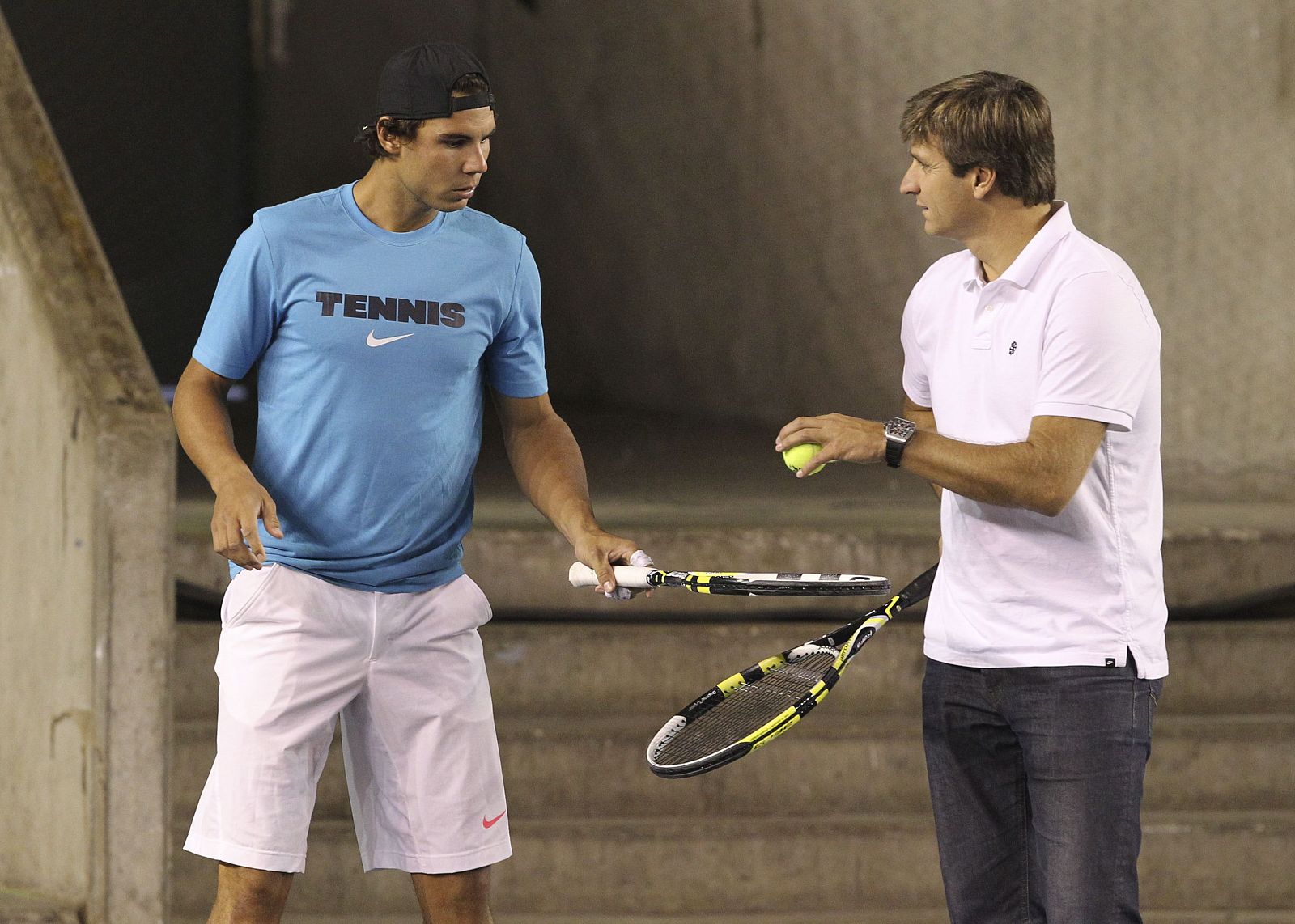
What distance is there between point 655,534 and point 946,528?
83.5 inches

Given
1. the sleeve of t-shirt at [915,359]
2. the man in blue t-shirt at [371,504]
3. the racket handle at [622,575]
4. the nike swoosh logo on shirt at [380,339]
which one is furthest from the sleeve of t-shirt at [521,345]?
the sleeve of t-shirt at [915,359]

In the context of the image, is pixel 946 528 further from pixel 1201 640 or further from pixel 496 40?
pixel 496 40

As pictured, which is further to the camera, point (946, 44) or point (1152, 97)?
point (946, 44)

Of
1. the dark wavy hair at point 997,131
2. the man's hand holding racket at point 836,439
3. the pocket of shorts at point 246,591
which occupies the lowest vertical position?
the pocket of shorts at point 246,591

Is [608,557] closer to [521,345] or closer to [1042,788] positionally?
[521,345]

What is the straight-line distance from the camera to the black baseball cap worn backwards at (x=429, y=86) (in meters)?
2.47

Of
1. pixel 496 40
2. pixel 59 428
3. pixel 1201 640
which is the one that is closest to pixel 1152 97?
pixel 1201 640

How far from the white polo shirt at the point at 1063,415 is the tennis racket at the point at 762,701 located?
29 centimetres

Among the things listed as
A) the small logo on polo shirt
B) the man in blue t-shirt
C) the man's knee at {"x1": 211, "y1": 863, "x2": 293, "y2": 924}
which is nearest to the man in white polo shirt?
the man in blue t-shirt

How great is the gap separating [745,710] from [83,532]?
1.36 metres

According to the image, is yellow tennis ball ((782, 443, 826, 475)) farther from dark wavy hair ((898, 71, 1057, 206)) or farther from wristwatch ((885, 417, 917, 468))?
dark wavy hair ((898, 71, 1057, 206))

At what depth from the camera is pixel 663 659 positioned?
4.25 meters

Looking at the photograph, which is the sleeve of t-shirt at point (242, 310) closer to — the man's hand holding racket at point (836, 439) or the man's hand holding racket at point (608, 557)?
the man's hand holding racket at point (608, 557)

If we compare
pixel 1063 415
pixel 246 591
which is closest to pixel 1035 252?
pixel 1063 415
